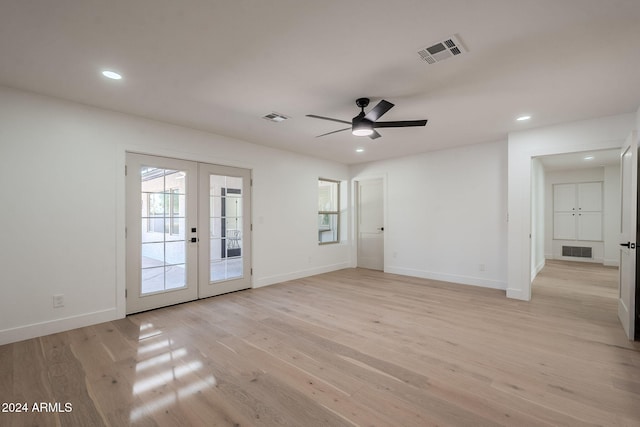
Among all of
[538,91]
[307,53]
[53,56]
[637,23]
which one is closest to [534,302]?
[538,91]

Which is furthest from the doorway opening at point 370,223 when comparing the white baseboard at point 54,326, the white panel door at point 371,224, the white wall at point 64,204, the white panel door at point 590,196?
the white panel door at point 590,196

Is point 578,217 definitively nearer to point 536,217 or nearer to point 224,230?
point 536,217

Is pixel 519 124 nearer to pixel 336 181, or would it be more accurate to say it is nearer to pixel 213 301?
pixel 336 181

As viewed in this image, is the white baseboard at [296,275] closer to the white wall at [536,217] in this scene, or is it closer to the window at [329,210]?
the window at [329,210]

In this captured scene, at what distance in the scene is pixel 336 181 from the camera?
705cm

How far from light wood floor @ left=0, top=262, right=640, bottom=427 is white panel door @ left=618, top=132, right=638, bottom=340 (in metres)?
0.24

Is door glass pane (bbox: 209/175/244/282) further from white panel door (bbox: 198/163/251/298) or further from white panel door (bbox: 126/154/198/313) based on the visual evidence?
white panel door (bbox: 126/154/198/313)

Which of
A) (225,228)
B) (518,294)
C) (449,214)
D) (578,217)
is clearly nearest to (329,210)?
(449,214)

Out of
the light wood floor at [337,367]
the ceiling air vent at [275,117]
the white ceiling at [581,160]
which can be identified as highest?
the ceiling air vent at [275,117]

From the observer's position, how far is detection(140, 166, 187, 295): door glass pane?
3.85m

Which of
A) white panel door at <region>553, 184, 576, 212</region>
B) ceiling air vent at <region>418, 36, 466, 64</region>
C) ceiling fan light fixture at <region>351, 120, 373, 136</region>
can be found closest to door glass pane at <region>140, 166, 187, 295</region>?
ceiling fan light fixture at <region>351, 120, 373, 136</region>

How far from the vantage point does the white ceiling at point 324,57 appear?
6.05ft

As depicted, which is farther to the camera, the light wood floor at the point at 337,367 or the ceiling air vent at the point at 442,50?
the ceiling air vent at the point at 442,50

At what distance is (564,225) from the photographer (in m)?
8.02
